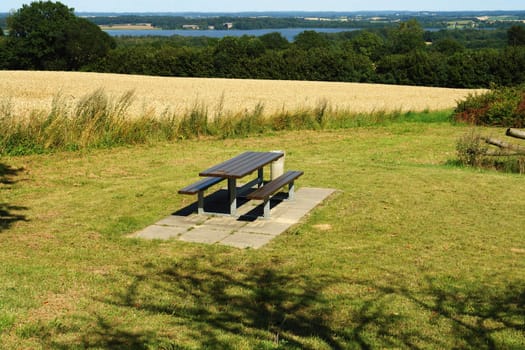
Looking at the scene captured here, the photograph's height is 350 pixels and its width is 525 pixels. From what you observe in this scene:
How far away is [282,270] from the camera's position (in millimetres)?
6715

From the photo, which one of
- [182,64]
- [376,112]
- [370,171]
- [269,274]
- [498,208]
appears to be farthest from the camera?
[182,64]

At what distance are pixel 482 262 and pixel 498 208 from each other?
2.69 metres

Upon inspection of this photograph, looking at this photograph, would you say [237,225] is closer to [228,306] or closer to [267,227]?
[267,227]

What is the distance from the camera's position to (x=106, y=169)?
41.7ft

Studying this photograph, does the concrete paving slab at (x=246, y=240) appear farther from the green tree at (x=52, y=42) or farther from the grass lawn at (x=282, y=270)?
the green tree at (x=52, y=42)

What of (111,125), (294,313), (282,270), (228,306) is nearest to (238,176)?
(282,270)

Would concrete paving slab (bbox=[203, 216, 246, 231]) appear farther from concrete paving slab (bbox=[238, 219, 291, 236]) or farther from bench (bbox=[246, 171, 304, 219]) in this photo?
bench (bbox=[246, 171, 304, 219])

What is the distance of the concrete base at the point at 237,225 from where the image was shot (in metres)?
7.89

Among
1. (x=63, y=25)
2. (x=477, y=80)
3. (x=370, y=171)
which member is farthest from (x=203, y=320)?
(x=63, y=25)

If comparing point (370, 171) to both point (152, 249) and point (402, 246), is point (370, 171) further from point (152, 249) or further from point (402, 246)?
point (152, 249)

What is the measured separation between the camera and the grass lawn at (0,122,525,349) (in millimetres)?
5172

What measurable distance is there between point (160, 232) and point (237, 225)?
993 mm

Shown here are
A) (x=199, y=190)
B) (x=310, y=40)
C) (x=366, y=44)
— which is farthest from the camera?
(x=366, y=44)

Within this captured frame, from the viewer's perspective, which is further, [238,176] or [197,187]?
[197,187]
